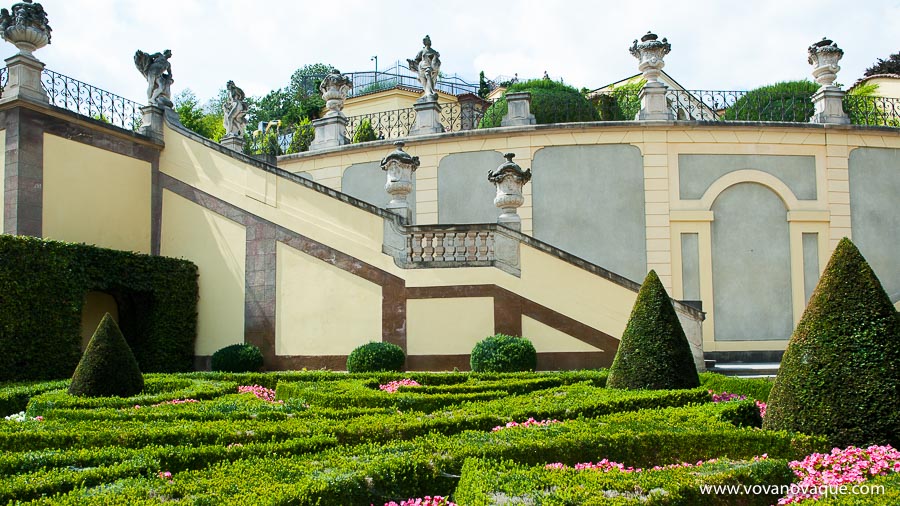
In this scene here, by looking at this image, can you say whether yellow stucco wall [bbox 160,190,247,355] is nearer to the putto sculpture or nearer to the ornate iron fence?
the putto sculpture

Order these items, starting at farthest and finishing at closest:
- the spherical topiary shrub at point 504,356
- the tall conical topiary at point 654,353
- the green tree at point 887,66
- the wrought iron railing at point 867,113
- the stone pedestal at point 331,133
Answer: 1. the green tree at point 887,66
2. the stone pedestal at point 331,133
3. the wrought iron railing at point 867,113
4. the spherical topiary shrub at point 504,356
5. the tall conical topiary at point 654,353

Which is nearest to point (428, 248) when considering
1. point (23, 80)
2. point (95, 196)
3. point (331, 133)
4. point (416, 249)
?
point (416, 249)

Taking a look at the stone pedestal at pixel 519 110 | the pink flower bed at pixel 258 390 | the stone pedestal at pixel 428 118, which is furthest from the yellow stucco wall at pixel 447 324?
the stone pedestal at pixel 428 118

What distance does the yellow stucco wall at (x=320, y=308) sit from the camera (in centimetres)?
1548

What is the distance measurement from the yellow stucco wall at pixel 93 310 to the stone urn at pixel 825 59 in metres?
18.8

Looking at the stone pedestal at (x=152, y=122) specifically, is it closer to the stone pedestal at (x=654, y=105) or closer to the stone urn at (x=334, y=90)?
the stone urn at (x=334, y=90)

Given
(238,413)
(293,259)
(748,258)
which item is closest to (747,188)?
(748,258)

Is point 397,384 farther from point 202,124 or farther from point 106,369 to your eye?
point 202,124

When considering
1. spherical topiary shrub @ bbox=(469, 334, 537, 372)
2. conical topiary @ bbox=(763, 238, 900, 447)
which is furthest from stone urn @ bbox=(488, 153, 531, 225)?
conical topiary @ bbox=(763, 238, 900, 447)

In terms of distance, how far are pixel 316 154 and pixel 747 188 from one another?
476 inches

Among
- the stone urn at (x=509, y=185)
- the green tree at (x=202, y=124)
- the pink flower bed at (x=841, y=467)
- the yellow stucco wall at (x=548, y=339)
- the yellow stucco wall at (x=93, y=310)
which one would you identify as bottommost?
the pink flower bed at (x=841, y=467)

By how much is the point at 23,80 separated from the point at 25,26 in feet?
3.60

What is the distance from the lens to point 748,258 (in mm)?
19516

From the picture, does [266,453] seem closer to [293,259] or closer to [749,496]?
[749,496]
